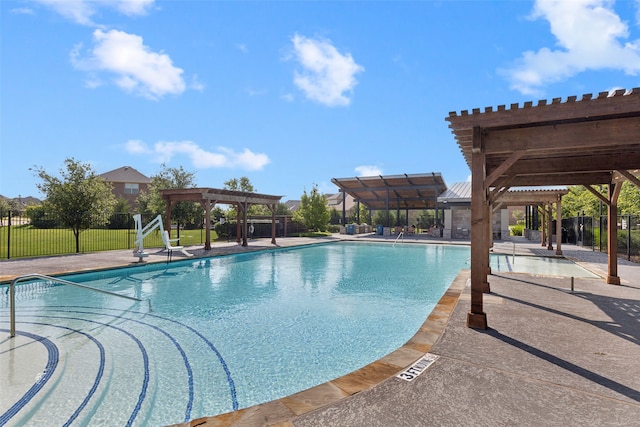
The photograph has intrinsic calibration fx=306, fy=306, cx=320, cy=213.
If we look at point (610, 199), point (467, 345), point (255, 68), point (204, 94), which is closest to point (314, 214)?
point (204, 94)

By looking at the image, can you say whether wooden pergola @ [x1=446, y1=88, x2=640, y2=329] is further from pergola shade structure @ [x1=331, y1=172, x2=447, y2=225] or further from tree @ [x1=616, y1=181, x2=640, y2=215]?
pergola shade structure @ [x1=331, y1=172, x2=447, y2=225]

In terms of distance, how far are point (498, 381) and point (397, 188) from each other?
24.3 m

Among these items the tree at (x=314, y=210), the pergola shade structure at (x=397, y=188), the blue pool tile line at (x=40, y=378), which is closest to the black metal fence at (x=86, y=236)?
the tree at (x=314, y=210)

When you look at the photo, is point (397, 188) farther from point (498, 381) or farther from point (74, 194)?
point (498, 381)

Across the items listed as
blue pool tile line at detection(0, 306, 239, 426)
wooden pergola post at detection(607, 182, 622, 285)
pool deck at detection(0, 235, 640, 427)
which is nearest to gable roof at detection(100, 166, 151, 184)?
blue pool tile line at detection(0, 306, 239, 426)

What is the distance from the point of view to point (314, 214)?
27.2 meters

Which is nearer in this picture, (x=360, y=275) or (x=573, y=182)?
(x=573, y=182)

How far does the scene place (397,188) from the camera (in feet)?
85.8

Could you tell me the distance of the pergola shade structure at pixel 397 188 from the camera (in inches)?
977

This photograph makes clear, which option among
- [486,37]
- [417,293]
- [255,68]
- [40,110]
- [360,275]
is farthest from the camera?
[255,68]

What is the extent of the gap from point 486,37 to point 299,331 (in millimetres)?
9635

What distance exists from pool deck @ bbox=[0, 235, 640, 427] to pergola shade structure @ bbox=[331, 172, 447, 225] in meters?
20.4

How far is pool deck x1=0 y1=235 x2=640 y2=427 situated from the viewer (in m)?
2.19

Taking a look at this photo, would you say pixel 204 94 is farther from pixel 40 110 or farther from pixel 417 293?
pixel 417 293
